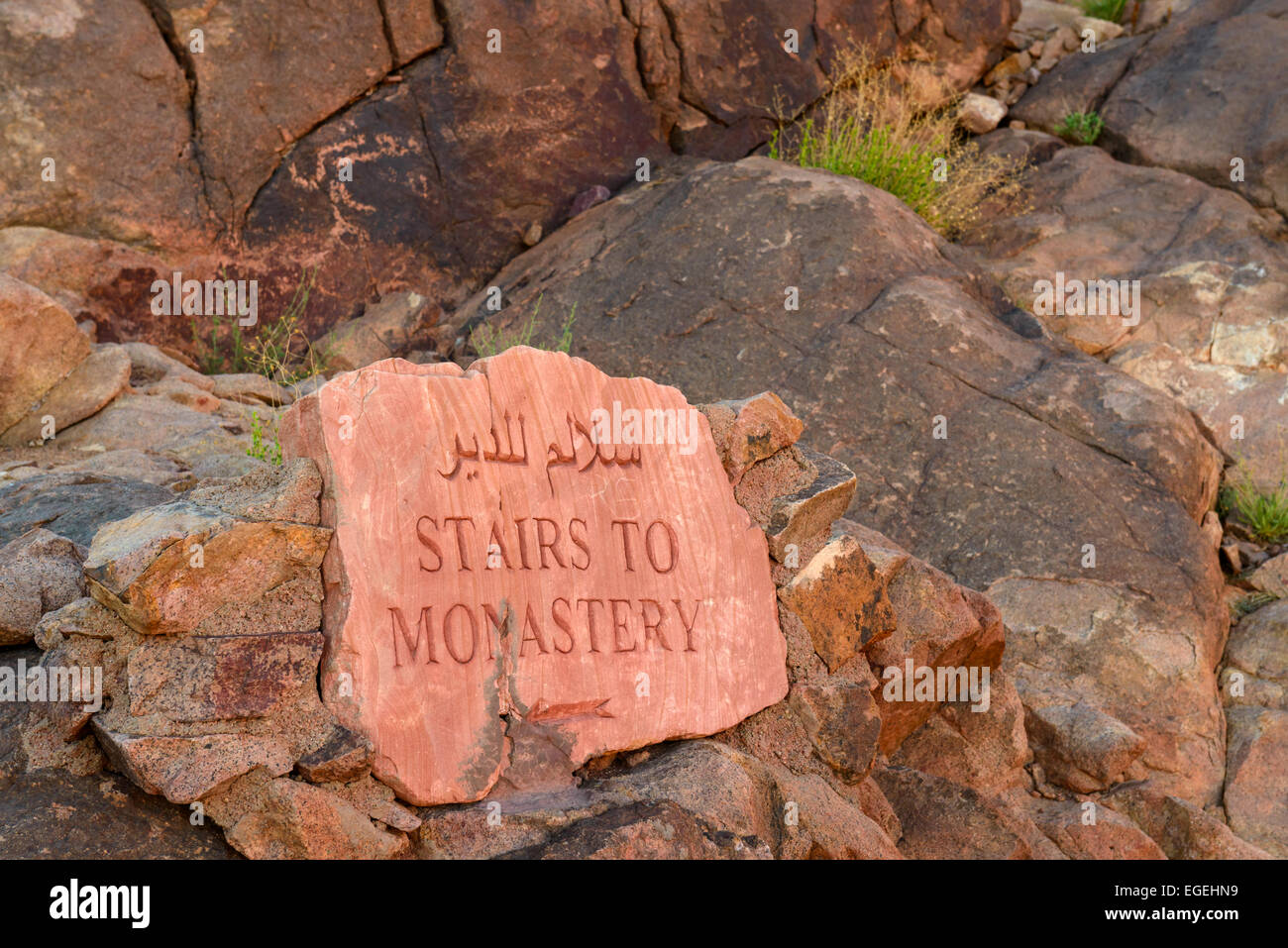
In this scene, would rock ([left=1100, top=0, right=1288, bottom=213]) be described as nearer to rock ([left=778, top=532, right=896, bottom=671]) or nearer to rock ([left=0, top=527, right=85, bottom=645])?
rock ([left=778, top=532, right=896, bottom=671])

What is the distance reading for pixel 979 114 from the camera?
9164 millimetres

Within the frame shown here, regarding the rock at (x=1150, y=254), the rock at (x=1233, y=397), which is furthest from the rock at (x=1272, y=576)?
the rock at (x=1150, y=254)

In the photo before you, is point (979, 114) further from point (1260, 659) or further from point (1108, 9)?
point (1260, 659)

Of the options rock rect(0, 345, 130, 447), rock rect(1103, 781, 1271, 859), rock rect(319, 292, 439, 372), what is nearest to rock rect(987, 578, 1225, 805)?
rock rect(1103, 781, 1271, 859)

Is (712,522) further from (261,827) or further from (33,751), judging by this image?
(33,751)

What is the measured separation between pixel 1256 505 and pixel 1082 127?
382 centimetres

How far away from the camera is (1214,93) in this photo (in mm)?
8734

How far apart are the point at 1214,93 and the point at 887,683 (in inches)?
263

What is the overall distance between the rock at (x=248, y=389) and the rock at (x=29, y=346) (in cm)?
78

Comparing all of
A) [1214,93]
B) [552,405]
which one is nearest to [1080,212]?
[1214,93]

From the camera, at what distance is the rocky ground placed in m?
2.93

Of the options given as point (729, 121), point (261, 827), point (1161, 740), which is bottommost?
point (1161, 740)

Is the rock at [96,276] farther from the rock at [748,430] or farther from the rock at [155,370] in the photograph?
the rock at [748,430]

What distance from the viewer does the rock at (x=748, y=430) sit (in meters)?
3.72
